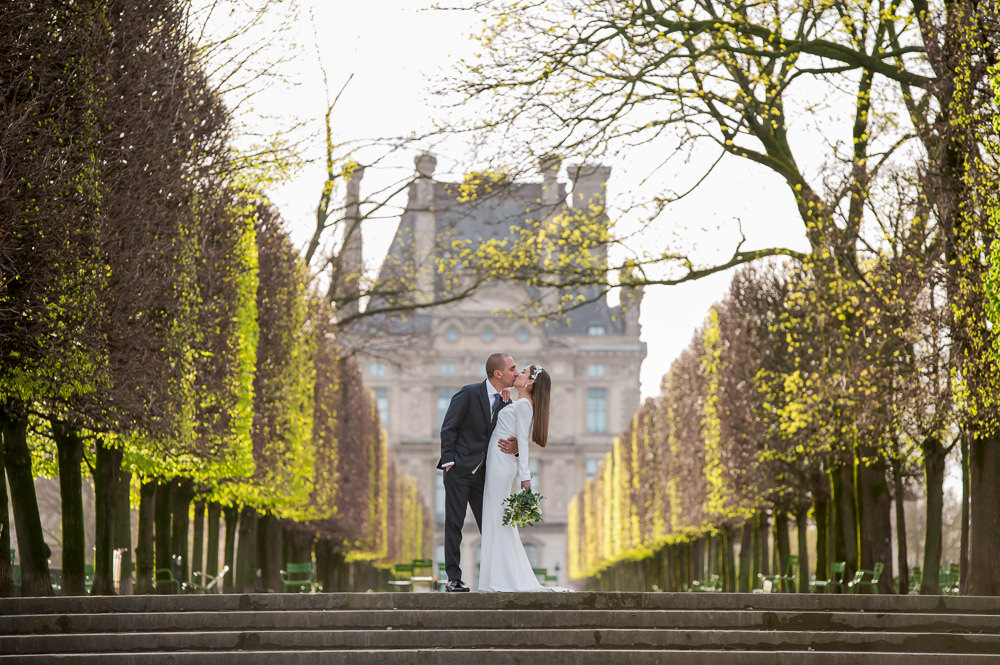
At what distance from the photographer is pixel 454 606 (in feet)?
39.5

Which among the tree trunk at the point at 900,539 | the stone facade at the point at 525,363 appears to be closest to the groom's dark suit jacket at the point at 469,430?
the tree trunk at the point at 900,539

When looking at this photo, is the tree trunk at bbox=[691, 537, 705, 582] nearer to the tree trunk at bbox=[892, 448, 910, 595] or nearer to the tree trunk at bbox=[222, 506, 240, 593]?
the tree trunk at bbox=[892, 448, 910, 595]

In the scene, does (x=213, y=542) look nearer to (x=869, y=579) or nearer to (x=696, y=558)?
(x=869, y=579)

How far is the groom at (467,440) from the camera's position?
12750 mm

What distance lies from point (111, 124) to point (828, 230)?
33.1ft

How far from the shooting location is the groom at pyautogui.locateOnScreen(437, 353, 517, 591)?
502 inches

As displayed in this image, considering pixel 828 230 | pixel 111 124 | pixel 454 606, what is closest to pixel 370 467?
pixel 828 230

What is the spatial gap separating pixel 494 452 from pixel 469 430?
30cm

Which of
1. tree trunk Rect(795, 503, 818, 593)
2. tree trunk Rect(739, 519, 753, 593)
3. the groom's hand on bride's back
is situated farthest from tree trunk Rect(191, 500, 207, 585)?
the groom's hand on bride's back

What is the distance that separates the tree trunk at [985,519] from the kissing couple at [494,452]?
663 cm

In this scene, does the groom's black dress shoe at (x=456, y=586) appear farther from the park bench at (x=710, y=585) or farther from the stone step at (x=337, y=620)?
the park bench at (x=710, y=585)

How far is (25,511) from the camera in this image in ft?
55.0

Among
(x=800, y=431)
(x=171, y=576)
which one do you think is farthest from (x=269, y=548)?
(x=800, y=431)

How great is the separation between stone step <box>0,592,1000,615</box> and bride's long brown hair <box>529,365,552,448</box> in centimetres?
150
